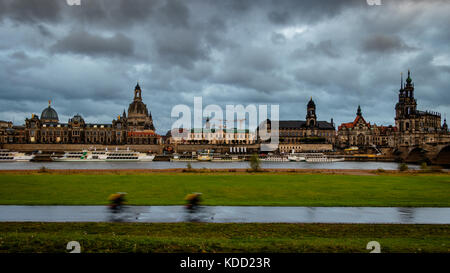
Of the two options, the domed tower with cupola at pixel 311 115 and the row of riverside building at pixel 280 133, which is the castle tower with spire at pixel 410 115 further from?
the domed tower with cupola at pixel 311 115

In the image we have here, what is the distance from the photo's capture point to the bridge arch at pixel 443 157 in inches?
3590

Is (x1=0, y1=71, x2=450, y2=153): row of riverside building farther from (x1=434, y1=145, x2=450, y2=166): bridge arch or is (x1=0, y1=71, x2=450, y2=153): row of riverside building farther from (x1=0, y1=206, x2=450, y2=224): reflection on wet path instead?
(x1=0, y1=206, x2=450, y2=224): reflection on wet path

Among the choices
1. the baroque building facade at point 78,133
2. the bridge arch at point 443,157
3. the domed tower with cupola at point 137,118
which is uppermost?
the domed tower with cupola at point 137,118

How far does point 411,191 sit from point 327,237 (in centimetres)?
1603

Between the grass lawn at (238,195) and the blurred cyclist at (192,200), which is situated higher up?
the blurred cyclist at (192,200)

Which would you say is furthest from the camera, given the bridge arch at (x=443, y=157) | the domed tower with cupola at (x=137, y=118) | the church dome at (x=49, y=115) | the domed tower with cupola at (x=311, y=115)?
the domed tower with cupola at (x=137, y=118)

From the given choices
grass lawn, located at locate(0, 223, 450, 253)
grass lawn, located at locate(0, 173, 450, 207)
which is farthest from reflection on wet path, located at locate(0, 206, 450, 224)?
grass lawn, located at locate(0, 223, 450, 253)

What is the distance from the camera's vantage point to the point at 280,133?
18200cm

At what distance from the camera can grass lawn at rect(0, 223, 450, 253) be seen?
27.7ft

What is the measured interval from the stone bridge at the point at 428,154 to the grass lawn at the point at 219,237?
9347 centimetres

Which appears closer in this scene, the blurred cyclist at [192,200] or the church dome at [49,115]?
the blurred cyclist at [192,200]

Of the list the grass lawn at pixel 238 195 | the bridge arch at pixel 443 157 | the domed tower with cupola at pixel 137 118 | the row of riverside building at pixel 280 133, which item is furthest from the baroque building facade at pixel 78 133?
the grass lawn at pixel 238 195

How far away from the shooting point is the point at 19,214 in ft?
48.6

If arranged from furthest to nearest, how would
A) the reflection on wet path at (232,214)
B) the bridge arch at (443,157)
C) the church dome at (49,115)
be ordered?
the church dome at (49,115) < the bridge arch at (443,157) < the reflection on wet path at (232,214)
